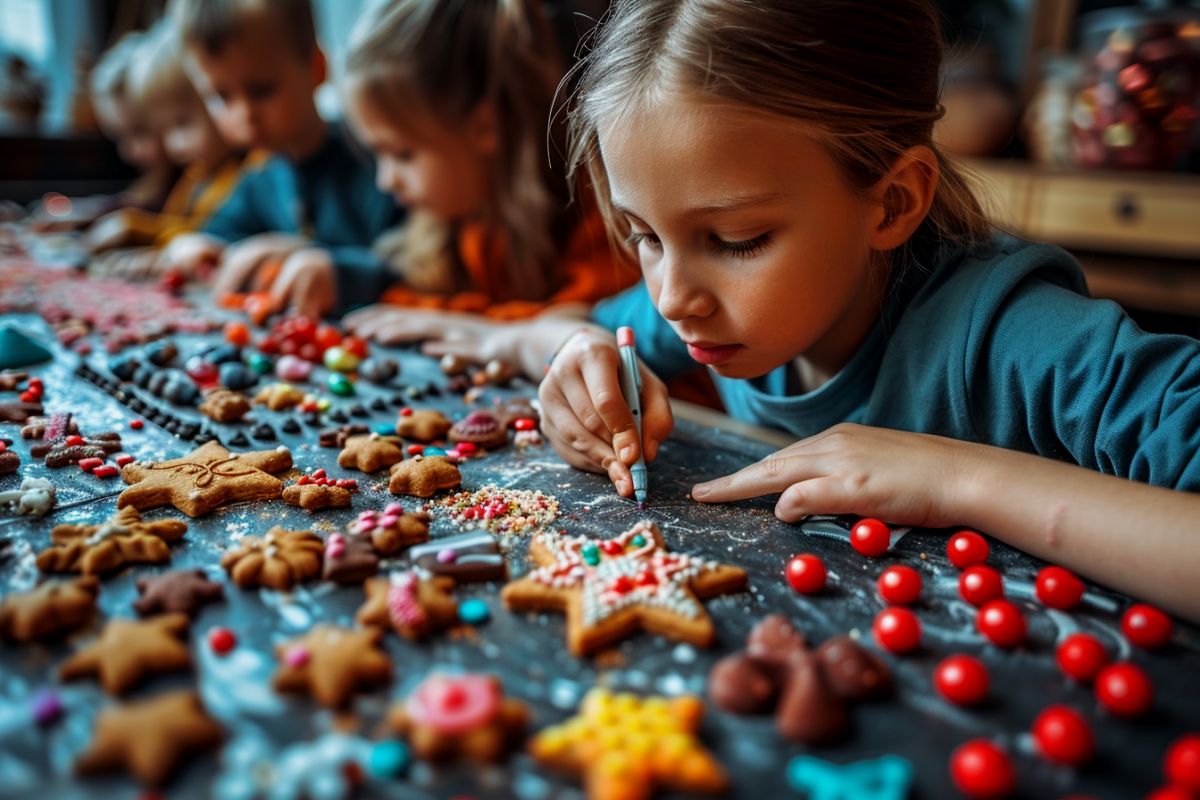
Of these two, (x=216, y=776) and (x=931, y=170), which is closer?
(x=216, y=776)

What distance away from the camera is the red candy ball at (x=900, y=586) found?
0.66 meters

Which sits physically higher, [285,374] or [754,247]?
[754,247]

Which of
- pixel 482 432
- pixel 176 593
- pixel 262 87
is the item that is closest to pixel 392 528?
pixel 176 593

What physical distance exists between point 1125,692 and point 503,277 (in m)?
1.53

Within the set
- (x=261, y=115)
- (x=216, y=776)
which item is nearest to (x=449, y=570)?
(x=216, y=776)

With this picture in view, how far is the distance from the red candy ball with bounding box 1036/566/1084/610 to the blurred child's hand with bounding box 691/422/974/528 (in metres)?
0.11

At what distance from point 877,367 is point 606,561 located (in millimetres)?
548

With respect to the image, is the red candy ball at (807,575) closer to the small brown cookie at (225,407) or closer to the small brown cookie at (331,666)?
the small brown cookie at (331,666)

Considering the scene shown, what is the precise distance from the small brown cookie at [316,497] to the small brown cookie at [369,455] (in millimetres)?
78

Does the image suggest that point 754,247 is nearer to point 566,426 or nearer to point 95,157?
point 566,426

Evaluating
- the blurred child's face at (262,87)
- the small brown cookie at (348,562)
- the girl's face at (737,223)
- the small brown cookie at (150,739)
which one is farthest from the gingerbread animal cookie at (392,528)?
the blurred child's face at (262,87)

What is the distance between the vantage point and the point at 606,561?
70cm

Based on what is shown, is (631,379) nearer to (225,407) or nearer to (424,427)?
(424,427)

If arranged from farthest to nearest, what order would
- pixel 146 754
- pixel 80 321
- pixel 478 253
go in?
1. pixel 478 253
2. pixel 80 321
3. pixel 146 754
